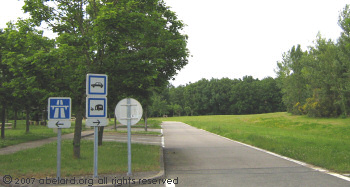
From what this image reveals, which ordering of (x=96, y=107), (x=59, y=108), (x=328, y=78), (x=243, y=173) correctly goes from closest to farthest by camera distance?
(x=59, y=108) → (x=96, y=107) → (x=243, y=173) → (x=328, y=78)

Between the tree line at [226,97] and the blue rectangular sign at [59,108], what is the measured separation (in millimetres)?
100309

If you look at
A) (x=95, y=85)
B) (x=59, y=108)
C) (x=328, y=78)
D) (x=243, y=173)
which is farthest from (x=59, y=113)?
(x=328, y=78)

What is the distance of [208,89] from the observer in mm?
128625

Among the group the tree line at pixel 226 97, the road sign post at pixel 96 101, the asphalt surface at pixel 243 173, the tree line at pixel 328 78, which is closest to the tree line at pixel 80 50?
the road sign post at pixel 96 101

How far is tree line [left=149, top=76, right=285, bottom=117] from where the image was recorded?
114 meters

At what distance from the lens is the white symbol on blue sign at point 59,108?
7.11m

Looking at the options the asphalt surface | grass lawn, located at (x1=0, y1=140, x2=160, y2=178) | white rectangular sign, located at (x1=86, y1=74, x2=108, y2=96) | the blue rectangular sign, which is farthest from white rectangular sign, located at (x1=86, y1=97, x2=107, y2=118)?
the asphalt surface

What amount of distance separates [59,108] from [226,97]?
120 metres

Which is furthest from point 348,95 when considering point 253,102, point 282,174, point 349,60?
point 253,102

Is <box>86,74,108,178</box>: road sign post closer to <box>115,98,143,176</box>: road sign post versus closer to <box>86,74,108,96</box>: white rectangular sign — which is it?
<box>86,74,108,96</box>: white rectangular sign

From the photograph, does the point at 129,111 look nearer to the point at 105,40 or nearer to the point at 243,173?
the point at 105,40

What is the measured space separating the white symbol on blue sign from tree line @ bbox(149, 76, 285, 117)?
10031 cm

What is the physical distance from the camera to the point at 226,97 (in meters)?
125

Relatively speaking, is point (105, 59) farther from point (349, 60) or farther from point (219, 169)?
point (349, 60)
